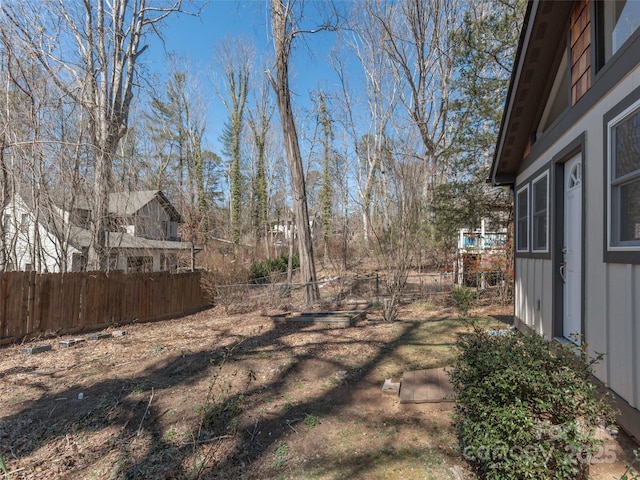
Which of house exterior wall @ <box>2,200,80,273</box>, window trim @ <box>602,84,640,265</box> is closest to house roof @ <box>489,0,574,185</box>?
window trim @ <box>602,84,640,265</box>

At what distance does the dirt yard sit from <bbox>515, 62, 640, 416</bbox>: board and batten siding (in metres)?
0.52

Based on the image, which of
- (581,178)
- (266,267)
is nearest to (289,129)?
(581,178)

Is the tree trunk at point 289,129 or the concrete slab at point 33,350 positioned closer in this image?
the concrete slab at point 33,350

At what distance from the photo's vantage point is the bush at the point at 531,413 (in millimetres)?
1893

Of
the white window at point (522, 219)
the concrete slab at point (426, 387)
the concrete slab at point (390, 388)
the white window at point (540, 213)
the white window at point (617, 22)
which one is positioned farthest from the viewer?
the white window at point (522, 219)

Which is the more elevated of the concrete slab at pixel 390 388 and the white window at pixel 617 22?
the white window at pixel 617 22

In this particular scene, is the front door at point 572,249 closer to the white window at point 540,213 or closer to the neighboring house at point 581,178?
the neighboring house at point 581,178

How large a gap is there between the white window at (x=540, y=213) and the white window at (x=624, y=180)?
1.90 m

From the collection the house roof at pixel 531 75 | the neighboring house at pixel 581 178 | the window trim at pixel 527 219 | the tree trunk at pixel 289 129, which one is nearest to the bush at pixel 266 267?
the tree trunk at pixel 289 129

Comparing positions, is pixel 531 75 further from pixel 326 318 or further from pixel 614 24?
pixel 326 318

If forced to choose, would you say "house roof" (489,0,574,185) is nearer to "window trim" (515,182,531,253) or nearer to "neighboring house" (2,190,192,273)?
"window trim" (515,182,531,253)

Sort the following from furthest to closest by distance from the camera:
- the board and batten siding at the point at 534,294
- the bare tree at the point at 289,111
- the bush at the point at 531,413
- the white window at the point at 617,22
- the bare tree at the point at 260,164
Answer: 1. the bare tree at the point at 260,164
2. the bare tree at the point at 289,111
3. the board and batten siding at the point at 534,294
4. the white window at the point at 617,22
5. the bush at the point at 531,413

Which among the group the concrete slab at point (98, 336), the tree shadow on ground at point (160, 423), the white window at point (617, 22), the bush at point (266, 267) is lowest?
the concrete slab at point (98, 336)

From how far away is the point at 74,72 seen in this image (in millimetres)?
8492
